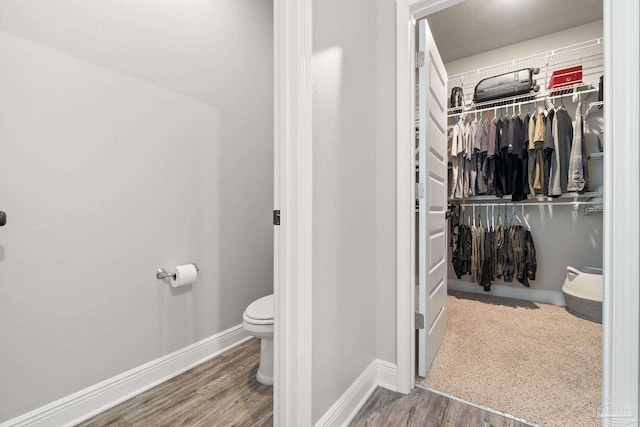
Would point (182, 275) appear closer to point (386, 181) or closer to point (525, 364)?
point (386, 181)

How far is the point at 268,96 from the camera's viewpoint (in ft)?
7.52

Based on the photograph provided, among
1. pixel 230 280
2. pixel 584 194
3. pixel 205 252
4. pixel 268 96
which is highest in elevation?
pixel 268 96

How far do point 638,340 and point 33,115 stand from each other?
2.36 m

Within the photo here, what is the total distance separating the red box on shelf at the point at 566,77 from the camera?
2.78 meters

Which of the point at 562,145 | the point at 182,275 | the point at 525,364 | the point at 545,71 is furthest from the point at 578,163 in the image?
the point at 182,275

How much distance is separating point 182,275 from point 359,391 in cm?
113

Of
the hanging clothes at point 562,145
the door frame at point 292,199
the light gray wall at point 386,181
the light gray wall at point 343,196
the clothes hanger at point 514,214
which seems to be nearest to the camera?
the door frame at point 292,199

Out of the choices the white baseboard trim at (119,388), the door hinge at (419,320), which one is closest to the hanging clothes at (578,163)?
the door hinge at (419,320)

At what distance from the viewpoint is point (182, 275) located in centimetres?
169

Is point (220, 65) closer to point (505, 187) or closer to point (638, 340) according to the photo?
point (638, 340)

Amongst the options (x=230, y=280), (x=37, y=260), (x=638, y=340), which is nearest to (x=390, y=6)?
(x=638, y=340)

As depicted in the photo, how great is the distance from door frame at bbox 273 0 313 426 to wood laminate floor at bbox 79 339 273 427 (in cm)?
45

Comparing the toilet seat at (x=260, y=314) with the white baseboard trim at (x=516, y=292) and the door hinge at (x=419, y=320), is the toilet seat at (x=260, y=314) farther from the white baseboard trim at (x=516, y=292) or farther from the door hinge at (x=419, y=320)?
the white baseboard trim at (x=516, y=292)

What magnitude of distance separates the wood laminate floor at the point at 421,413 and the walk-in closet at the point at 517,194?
250 millimetres
